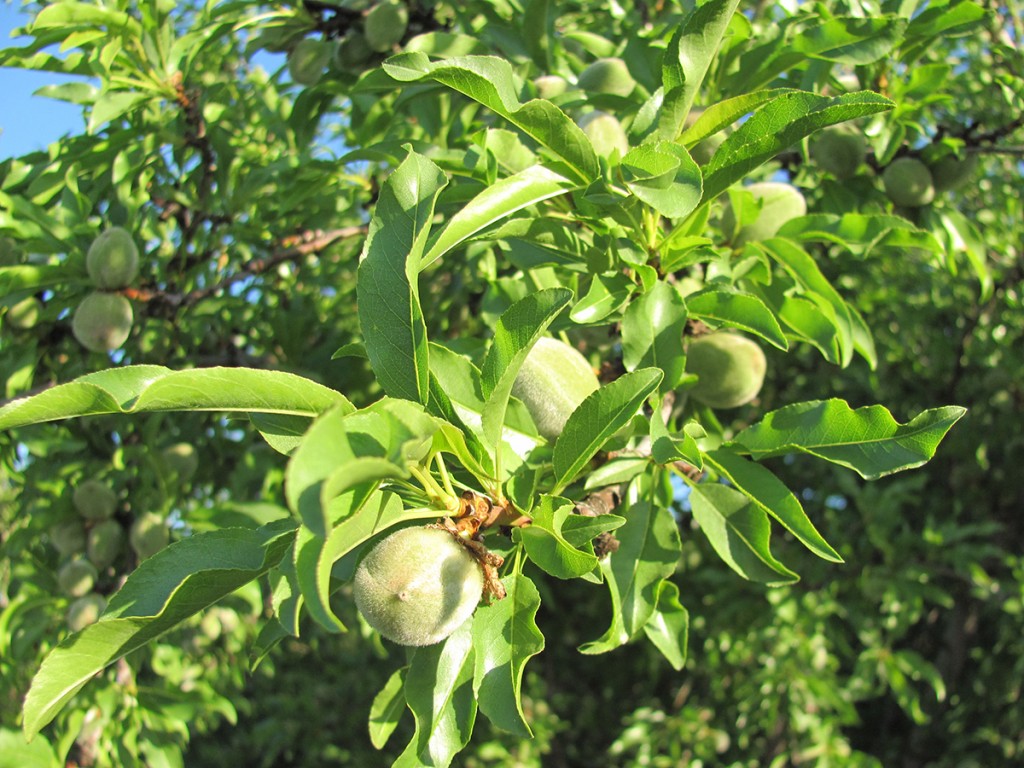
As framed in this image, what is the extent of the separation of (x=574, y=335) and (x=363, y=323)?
2.48 ft

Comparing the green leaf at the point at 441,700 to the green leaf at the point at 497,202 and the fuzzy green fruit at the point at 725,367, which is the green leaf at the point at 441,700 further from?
the fuzzy green fruit at the point at 725,367

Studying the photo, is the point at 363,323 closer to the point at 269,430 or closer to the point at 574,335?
the point at 269,430

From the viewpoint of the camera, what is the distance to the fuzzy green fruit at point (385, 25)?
2.03 meters

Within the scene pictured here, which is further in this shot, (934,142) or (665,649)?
(934,142)

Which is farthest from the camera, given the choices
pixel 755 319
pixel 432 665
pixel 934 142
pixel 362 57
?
pixel 362 57

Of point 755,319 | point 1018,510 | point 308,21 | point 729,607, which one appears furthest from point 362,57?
point 1018,510

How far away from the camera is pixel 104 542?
223 centimetres

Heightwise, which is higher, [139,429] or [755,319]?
[755,319]

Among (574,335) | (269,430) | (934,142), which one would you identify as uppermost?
(269,430)

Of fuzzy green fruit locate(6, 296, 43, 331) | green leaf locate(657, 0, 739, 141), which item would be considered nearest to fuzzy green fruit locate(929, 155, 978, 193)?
green leaf locate(657, 0, 739, 141)

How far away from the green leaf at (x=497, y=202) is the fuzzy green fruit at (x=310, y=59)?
1.41m

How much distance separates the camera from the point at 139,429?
242 centimetres

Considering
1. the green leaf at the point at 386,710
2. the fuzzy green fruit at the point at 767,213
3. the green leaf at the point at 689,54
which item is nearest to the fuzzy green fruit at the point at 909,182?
the fuzzy green fruit at the point at 767,213

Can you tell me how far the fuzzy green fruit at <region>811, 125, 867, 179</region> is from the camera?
1717 mm
